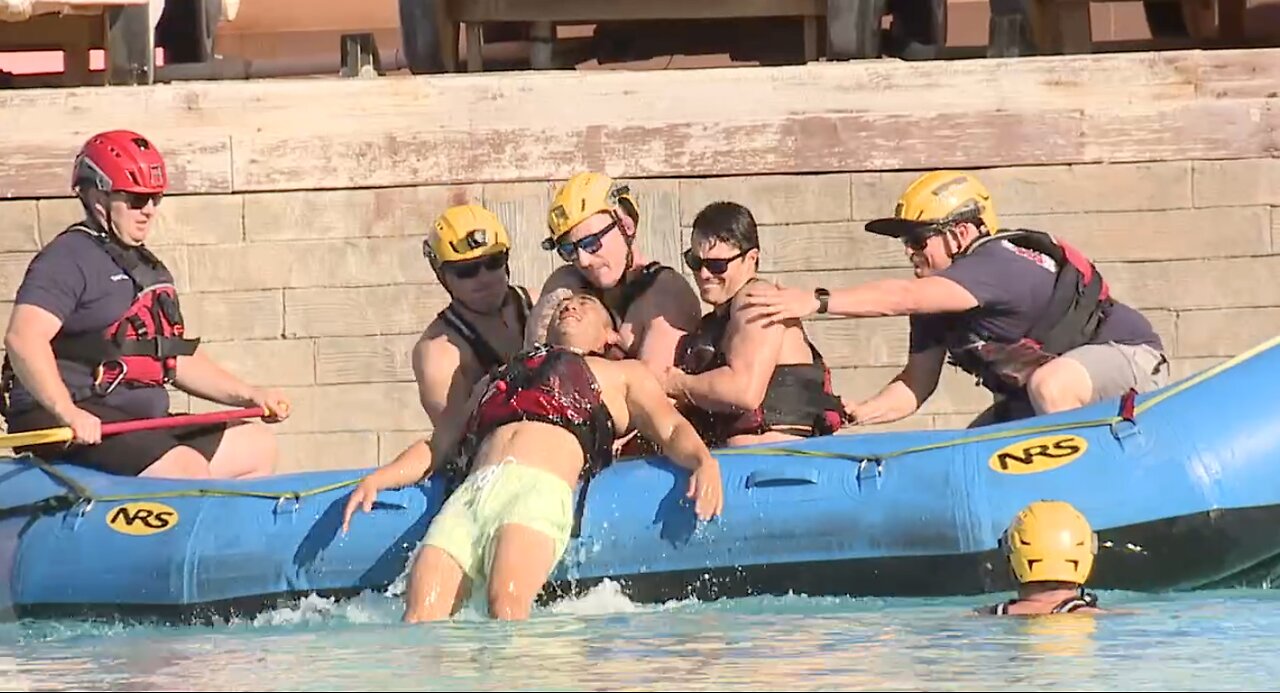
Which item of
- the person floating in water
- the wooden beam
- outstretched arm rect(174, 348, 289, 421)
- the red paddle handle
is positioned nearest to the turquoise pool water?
the person floating in water

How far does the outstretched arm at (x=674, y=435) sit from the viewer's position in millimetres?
8438

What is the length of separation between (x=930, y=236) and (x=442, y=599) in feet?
7.43

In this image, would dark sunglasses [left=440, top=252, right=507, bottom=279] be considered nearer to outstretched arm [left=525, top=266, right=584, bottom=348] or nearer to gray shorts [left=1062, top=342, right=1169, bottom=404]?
outstretched arm [left=525, top=266, right=584, bottom=348]

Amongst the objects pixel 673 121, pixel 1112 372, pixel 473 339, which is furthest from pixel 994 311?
Result: pixel 673 121

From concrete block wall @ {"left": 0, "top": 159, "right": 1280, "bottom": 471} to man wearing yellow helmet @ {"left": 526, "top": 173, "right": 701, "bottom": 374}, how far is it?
1.85 meters

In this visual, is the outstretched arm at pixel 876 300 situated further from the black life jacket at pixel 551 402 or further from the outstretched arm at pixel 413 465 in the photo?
the outstretched arm at pixel 413 465

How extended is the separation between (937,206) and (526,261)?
8.09ft

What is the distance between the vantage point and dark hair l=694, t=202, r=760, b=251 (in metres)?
8.97

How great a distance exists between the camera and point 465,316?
935 centimetres

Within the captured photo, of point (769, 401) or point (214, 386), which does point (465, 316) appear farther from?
point (769, 401)

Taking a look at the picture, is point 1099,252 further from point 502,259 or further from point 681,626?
point 681,626

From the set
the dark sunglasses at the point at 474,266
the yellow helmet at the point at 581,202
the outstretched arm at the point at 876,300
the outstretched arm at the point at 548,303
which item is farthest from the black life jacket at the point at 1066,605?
the dark sunglasses at the point at 474,266

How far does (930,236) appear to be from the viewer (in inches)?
365

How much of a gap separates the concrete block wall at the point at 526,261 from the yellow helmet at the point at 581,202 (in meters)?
1.82
